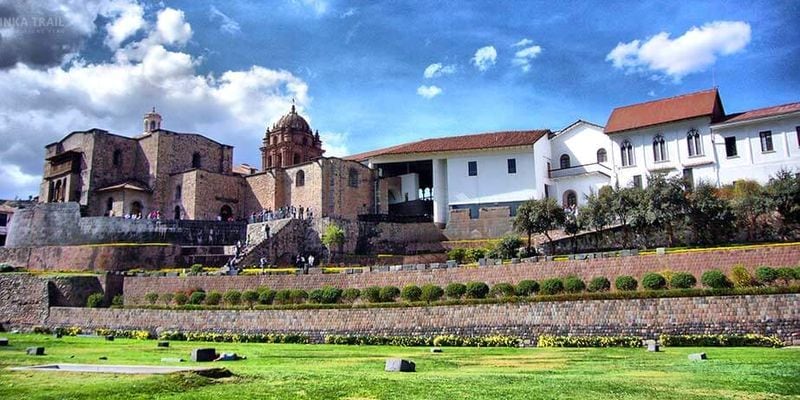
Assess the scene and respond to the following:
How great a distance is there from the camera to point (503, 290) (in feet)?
79.8

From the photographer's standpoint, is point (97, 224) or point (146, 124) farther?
point (146, 124)

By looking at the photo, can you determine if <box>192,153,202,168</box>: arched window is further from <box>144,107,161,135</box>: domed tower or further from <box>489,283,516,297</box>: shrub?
<box>489,283,516,297</box>: shrub

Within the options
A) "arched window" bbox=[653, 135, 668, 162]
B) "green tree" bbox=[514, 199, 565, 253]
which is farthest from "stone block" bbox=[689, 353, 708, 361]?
"arched window" bbox=[653, 135, 668, 162]

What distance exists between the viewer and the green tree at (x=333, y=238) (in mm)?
39094

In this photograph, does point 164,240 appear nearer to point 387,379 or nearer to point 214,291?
point 214,291

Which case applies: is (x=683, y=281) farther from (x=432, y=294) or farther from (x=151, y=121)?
(x=151, y=121)

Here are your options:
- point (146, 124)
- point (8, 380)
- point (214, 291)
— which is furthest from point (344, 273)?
point (146, 124)

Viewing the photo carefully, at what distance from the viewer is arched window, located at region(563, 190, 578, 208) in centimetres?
4444

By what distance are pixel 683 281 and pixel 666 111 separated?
2347 cm

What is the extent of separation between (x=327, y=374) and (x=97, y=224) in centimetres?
3441

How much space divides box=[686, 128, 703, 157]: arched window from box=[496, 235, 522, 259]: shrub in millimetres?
14726

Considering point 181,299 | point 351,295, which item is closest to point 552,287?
point 351,295

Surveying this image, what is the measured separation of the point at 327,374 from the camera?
38.1ft

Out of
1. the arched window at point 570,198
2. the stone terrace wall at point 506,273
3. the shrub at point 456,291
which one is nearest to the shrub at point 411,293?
the shrub at point 456,291
